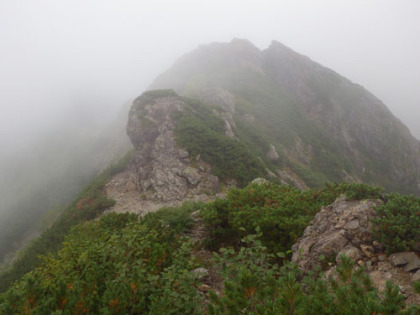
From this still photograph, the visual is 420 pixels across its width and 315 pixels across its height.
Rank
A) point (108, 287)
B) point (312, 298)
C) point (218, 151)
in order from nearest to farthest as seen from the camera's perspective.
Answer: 1. point (312, 298)
2. point (108, 287)
3. point (218, 151)

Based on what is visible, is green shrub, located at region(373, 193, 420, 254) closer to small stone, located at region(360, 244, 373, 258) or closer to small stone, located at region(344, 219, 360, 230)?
small stone, located at region(360, 244, 373, 258)

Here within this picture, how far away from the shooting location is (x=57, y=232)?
1650cm

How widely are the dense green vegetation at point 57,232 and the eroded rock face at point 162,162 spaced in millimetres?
3160

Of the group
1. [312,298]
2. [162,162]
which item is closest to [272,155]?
[162,162]

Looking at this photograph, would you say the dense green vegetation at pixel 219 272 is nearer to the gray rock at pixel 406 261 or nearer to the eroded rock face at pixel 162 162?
the gray rock at pixel 406 261

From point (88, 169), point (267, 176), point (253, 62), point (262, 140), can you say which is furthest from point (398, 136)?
point (88, 169)

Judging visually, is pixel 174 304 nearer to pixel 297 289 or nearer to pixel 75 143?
pixel 297 289

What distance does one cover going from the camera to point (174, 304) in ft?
13.1

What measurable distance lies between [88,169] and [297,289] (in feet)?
149

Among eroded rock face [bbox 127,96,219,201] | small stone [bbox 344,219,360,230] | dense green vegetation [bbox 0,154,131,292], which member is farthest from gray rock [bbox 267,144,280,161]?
small stone [bbox 344,219,360,230]

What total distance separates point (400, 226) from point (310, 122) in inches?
1720

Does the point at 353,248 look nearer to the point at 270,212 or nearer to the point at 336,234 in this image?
the point at 336,234

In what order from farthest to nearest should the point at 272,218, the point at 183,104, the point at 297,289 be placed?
the point at 183,104 < the point at 272,218 < the point at 297,289

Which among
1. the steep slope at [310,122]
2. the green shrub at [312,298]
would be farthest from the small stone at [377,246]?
the steep slope at [310,122]
